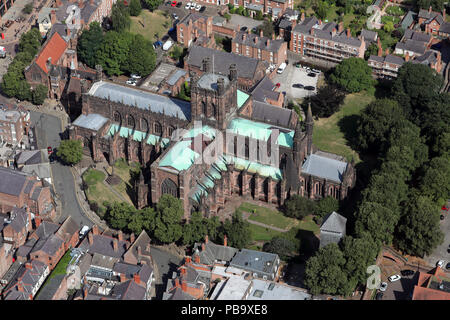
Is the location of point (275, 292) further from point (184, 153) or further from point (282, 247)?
point (184, 153)

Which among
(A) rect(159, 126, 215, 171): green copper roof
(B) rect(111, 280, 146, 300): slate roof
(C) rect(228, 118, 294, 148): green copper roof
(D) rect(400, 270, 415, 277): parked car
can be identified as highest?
(C) rect(228, 118, 294, 148): green copper roof

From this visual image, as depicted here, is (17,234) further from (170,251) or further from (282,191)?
(282,191)

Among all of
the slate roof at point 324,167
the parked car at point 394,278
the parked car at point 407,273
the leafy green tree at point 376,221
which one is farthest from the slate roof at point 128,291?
the parked car at point 407,273

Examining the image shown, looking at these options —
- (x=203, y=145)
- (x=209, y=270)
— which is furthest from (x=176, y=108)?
(x=209, y=270)

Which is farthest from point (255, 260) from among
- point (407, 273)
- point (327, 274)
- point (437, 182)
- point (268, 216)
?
point (437, 182)

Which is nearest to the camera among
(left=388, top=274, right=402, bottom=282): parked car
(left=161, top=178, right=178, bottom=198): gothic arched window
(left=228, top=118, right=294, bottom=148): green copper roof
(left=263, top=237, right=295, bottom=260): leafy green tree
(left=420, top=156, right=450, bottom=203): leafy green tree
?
(left=388, top=274, right=402, bottom=282): parked car

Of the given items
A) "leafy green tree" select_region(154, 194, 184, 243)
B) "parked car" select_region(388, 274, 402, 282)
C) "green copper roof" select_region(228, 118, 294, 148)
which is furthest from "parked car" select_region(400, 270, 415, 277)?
"leafy green tree" select_region(154, 194, 184, 243)

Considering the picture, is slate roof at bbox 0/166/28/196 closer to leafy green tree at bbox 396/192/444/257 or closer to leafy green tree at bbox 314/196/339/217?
leafy green tree at bbox 314/196/339/217

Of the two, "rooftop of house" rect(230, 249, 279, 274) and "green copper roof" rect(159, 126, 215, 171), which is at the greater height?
"green copper roof" rect(159, 126, 215, 171)
